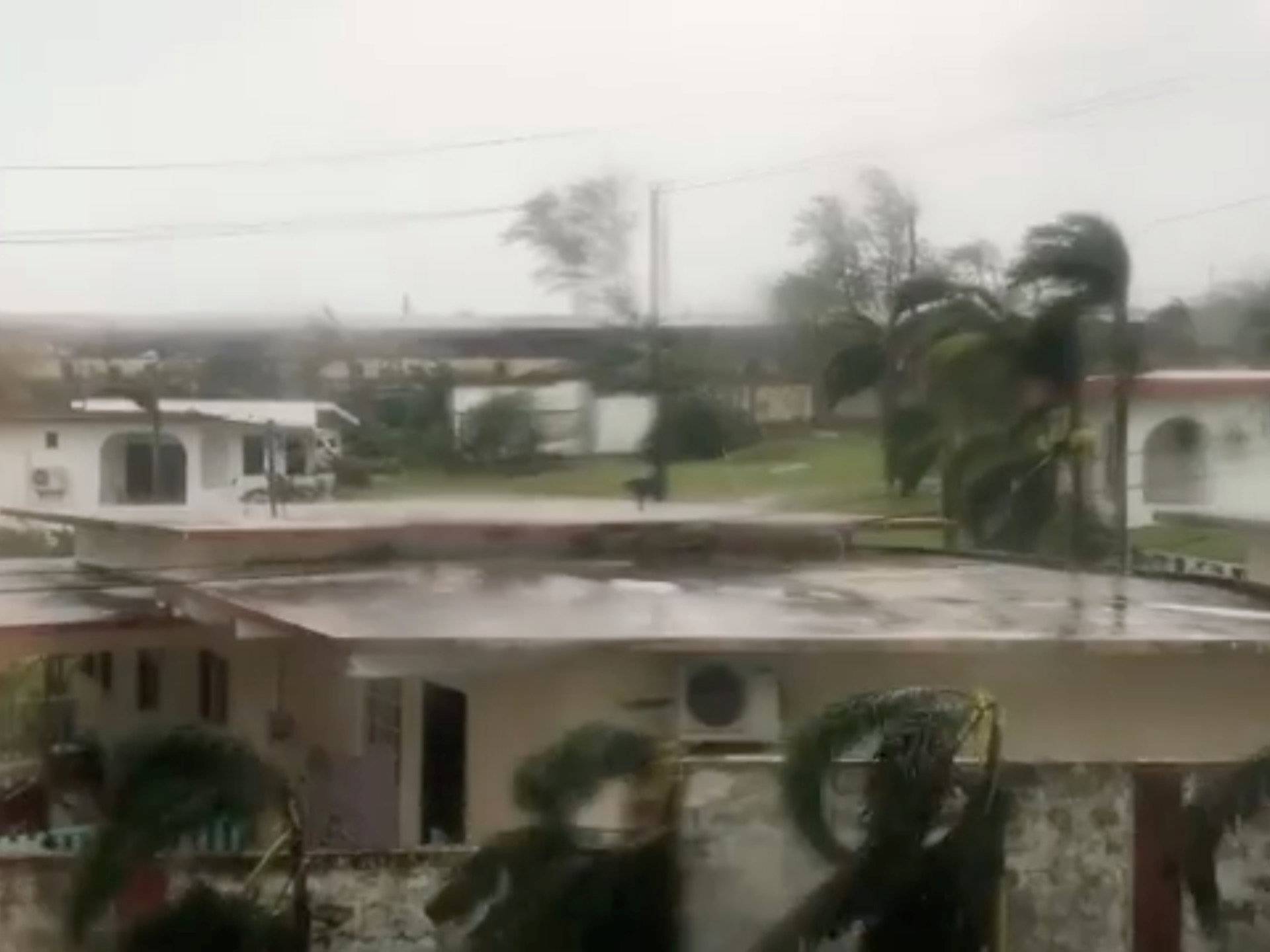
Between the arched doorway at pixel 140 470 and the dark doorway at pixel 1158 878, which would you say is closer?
the arched doorway at pixel 140 470

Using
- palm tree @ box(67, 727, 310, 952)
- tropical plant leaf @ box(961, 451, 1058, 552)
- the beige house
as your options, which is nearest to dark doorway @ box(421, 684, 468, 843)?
the beige house

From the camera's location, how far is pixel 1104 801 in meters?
1.42

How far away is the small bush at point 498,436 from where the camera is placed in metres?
1.33

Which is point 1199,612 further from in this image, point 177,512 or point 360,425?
point 177,512

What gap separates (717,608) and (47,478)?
517 mm

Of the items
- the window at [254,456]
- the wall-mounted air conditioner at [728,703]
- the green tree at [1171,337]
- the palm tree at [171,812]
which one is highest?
the green tree at [1171,337]

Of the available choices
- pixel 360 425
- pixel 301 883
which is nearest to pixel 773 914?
pixel 301 883

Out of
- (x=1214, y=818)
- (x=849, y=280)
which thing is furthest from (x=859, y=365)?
(x=1214, y=818)

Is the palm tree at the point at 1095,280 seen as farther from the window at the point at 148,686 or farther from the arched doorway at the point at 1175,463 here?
the window at the point at 148,686

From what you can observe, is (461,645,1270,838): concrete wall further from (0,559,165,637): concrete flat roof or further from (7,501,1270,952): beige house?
(0,559,165,637): concrete flat roof

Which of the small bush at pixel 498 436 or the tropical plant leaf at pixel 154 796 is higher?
the small bush at pixel 498 436

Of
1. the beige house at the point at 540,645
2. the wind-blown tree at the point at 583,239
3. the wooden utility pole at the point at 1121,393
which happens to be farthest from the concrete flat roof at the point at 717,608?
the wind-blown tree at the point at 583,239

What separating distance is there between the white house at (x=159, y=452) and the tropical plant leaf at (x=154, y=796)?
0.19 m

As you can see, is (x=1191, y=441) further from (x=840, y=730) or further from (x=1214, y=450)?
(x=840, y=730)
